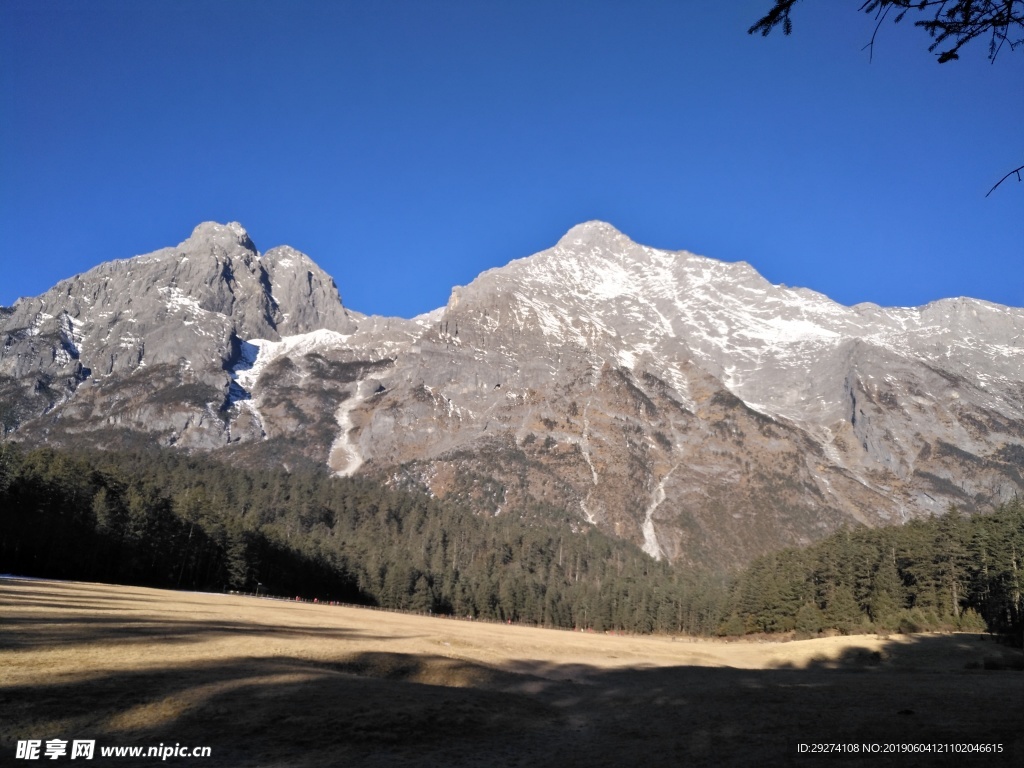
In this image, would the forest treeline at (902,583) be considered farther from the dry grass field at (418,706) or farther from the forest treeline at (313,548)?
the dry grass field at (418,706)

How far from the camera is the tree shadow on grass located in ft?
48.3

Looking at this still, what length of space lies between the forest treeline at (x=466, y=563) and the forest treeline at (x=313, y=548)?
11.7 inches

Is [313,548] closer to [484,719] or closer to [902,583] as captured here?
[902,583]

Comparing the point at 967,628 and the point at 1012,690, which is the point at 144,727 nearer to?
the point at 1012,690

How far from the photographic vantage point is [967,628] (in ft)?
209

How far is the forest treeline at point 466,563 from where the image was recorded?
7456cm

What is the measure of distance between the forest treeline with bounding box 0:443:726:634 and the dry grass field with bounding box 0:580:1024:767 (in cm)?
5696

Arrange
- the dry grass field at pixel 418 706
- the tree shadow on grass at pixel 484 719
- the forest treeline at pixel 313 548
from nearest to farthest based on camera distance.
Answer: the tree shadow on grass at pixel 484 719
the dry grass field at pixel 418 706
the forest treeline at pixel 313 548

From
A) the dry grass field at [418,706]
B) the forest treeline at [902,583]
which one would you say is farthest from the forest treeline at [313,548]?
the dry grass field at [418,706]

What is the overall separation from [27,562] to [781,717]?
91.4 m

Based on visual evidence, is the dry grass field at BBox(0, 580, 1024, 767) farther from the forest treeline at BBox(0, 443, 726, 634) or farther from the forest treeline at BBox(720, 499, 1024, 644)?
the forest treeline at BBox(0, 443, 726, 634)

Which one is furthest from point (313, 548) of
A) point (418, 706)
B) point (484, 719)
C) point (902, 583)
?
point (484, 719)

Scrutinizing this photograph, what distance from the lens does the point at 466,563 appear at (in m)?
158

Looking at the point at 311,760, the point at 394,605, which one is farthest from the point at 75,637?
the point at 394,605
